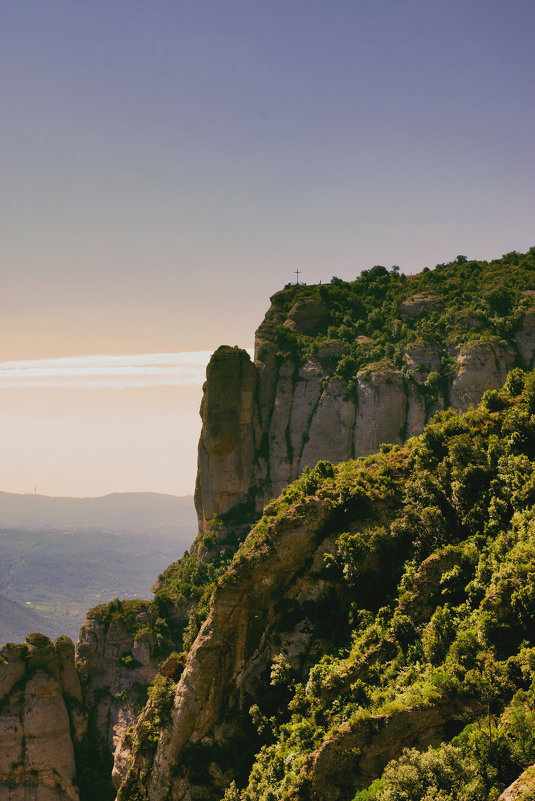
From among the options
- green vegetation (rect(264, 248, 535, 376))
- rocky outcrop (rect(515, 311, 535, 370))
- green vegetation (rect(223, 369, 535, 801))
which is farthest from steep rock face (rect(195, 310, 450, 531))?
green vegetation (rect(223, 369, 535, 801))

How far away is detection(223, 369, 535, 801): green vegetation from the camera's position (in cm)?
3438

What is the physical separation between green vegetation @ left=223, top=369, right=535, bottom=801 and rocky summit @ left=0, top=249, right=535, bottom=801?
136 millimetres

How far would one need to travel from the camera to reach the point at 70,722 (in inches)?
3359

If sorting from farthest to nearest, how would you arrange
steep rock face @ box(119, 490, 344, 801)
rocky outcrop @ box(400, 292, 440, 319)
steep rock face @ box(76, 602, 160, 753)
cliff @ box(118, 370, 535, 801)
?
rocky outcrop @ box(400, 292, 440, 319)
steep rock face @ box(76, 602, 160, 753)
steep rock face @ box(119, 490, 344, 801)
cliff @ box(118, 370, 535, 801)

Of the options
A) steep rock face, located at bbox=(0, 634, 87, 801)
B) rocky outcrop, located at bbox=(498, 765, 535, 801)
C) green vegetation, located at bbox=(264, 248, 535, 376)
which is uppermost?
green vegetation, located at bbox=(264, 248, 535, 376)

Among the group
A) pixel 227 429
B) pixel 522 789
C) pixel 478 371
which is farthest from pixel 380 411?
pixel 522 789

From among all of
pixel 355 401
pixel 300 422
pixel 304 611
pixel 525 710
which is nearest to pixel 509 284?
pixel 355 401

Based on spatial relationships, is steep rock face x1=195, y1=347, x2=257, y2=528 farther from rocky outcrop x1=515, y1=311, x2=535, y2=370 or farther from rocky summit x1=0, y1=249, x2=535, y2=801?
rocky outcrop x1=515, y1=311, x2=535, y2=370

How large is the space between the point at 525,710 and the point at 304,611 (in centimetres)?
2372

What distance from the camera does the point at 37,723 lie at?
8138 centimetres

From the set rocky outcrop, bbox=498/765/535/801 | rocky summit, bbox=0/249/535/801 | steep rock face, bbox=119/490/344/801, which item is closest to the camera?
rocky outcrop, bbox=498/765/535/801

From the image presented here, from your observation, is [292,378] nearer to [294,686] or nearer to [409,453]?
[409,453]

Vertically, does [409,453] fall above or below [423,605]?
above

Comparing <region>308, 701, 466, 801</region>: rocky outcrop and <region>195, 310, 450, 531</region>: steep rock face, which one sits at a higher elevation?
<region>195, 310, 450, 531</region>: steep rock face
